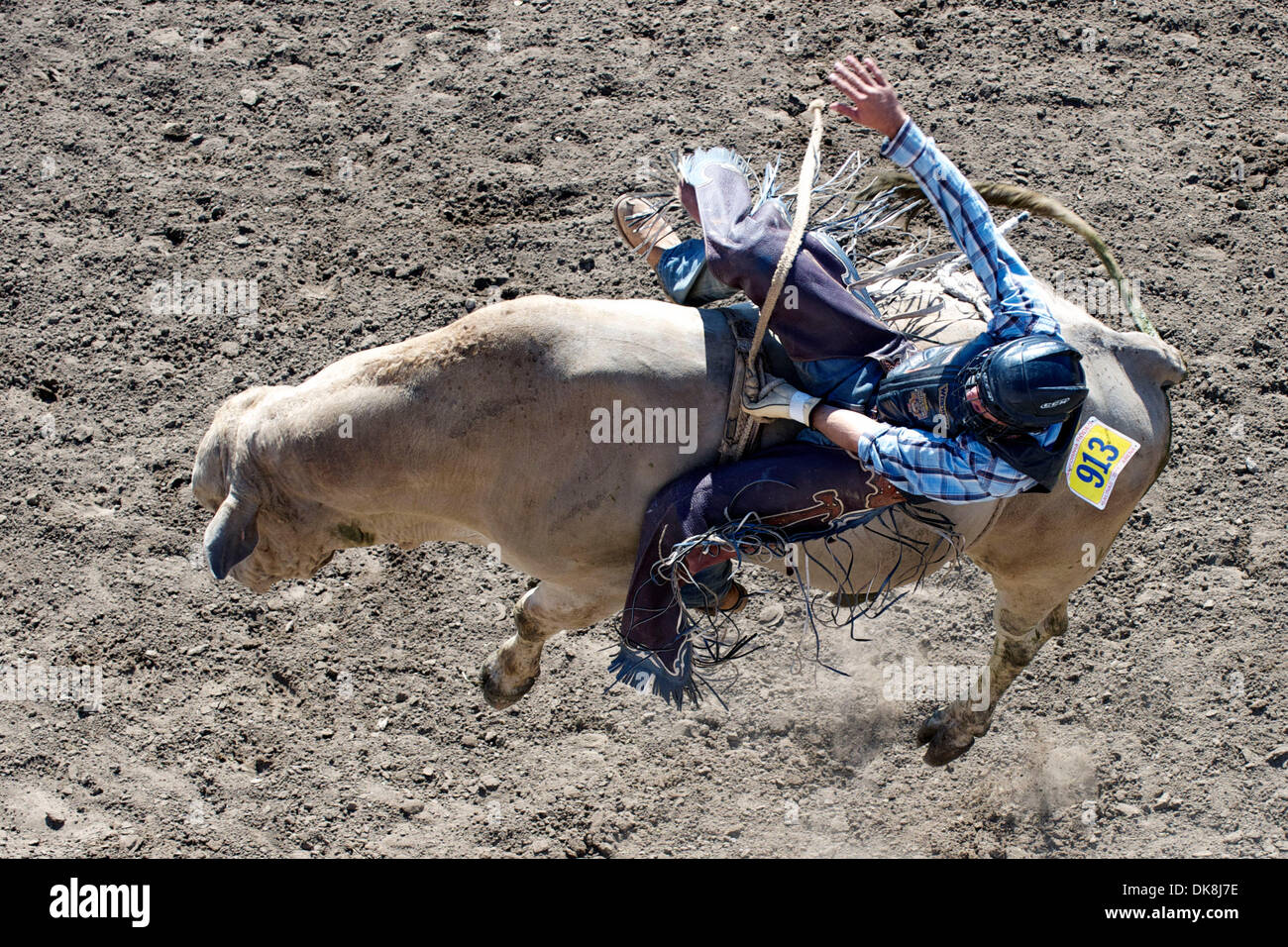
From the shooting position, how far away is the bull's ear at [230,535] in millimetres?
3654

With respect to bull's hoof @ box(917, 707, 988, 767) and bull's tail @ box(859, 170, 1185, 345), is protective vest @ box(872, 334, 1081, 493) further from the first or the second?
bull's hoof @ box(917, 707, 988, 767)

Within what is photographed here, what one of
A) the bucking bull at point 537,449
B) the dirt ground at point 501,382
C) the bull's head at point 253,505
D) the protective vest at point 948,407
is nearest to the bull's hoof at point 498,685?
the dirt ground at point 501,382

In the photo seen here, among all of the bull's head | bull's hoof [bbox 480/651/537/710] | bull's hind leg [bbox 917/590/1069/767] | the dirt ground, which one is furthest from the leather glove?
the dirt ground

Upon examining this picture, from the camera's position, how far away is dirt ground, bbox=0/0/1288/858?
4.89 metres

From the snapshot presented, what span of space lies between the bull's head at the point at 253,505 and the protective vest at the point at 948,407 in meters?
1.93

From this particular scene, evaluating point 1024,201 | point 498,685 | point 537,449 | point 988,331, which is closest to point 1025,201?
point 1024,201

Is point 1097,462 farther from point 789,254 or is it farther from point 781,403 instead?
point 789,254

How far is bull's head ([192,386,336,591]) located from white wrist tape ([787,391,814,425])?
5.32ft

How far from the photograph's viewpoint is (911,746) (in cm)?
511

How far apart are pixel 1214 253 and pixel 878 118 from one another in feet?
11.8

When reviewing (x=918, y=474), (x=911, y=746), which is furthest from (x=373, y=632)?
(x=918, y=474)

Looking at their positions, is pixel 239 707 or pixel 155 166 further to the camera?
pixel 155 166

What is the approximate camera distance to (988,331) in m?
3.34
